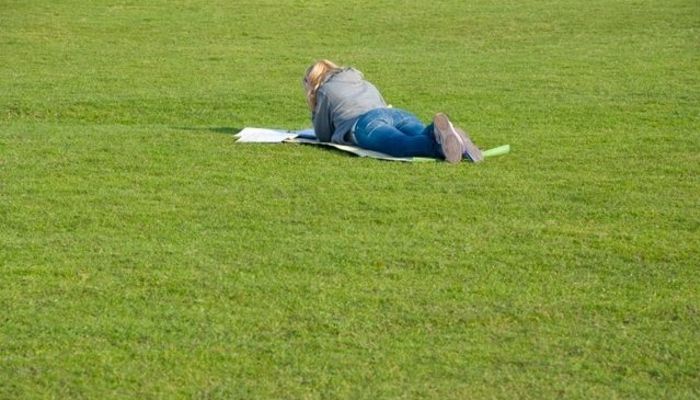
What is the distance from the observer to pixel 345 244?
7.89m

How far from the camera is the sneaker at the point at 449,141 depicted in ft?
33.2

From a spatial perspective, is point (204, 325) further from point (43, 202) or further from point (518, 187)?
point (518, 187)

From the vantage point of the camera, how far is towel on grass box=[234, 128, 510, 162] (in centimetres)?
1046

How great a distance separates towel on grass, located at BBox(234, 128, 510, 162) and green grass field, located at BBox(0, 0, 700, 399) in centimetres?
15

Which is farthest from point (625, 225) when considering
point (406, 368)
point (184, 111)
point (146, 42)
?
point (146, 42)

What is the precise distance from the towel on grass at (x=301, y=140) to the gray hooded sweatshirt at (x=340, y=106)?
9 cm

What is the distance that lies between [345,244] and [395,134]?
107 inches

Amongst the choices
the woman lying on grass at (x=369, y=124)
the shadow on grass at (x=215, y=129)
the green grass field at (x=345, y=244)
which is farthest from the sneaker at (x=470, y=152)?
the shadow on grass at (x=215, y=129)

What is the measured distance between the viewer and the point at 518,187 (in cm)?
946

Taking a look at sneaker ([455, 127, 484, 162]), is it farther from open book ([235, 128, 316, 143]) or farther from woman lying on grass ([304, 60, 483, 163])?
open book ([235, 128, 316, 143])

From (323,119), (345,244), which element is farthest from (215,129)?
(345,244)

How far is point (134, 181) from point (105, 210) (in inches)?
36.2

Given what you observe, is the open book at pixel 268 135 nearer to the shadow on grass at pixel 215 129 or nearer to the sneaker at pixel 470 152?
the shadow on grass at pixel 215 129

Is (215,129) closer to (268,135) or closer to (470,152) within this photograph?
(268,135)
